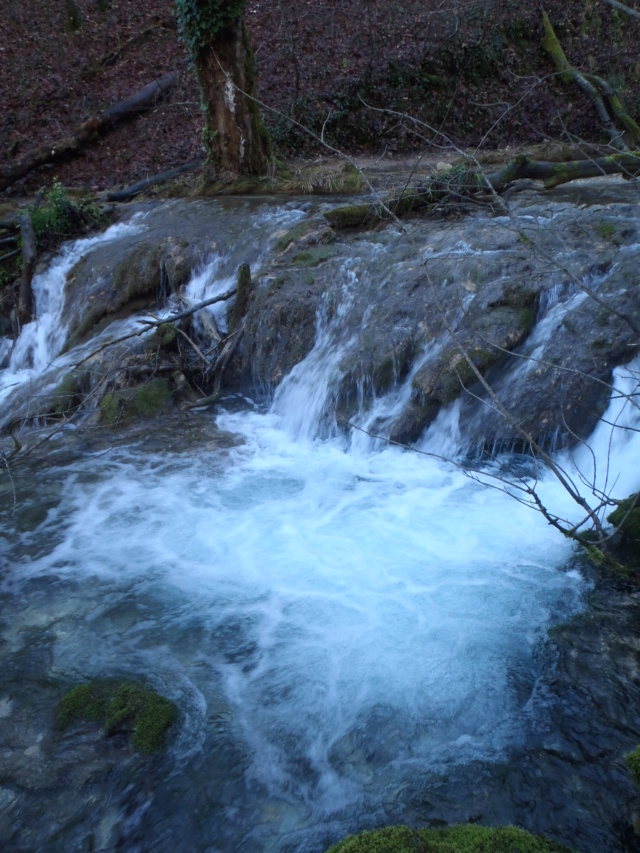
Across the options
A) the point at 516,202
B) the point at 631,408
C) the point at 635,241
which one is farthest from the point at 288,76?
the point at 631,408

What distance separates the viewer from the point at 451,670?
416 centimetres

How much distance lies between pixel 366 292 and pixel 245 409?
80.5 inches

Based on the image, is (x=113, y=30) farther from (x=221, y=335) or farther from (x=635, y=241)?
(x=635, y=241)

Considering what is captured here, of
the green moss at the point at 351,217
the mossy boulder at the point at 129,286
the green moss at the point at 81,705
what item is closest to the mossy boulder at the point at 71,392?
the mossy boulder at the point at 129,286

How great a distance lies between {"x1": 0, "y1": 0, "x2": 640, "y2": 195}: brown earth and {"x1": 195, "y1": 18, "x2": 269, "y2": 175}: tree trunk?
7.45ft

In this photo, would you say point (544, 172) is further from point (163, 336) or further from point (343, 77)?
point (343, 77)

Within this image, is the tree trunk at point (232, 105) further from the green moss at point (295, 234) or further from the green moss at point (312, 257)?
the green moss at point (312, 257)

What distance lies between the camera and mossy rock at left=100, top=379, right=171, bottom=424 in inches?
316

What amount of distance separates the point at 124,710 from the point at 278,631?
3.74 feet

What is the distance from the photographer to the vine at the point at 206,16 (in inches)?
442

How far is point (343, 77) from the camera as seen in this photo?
53.6 feet

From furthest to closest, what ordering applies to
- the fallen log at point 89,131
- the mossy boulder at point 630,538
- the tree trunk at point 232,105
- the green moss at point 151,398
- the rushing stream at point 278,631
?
1. the fallen log at point 89,131
2. the tree trunk at point 232,105
3. the green moss at point 151,398
4. the mossy boulder at point 630,538
5. the rushing stream at point 278,631

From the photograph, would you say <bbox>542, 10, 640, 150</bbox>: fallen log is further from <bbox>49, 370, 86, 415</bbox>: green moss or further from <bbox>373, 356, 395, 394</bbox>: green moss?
<bbox>49, 370, 86, 415</bbox>: green moss

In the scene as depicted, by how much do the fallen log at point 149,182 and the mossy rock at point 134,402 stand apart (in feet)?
22.4
